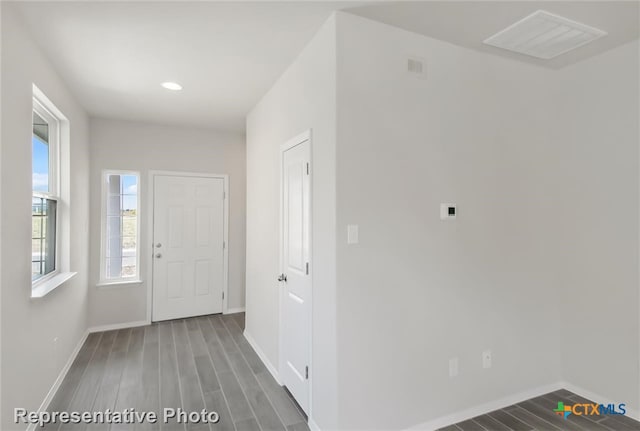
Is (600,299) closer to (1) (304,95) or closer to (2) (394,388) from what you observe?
(2) (394,388)

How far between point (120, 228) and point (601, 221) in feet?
17.1

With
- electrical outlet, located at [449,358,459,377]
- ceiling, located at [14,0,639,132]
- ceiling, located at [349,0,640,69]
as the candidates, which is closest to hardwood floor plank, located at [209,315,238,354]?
electrical outlet, located at [449,358,459,377]

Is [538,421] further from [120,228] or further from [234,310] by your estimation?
[120,228]

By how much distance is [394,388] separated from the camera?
84.6 inches

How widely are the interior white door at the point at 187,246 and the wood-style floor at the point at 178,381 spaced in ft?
2.08

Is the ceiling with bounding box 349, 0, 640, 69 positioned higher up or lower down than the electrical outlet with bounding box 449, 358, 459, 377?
higher up

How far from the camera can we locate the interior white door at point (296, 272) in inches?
95.3

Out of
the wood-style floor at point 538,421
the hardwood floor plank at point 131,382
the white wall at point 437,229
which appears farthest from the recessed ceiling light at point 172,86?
the wood-style floor at point 538,421

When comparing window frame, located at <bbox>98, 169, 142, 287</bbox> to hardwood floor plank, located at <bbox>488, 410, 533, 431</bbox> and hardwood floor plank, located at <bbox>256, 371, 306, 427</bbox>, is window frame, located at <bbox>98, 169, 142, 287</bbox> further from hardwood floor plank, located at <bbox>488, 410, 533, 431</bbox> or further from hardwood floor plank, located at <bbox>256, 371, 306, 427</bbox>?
hardwood floor plank, located at <bbox>488, 410, 533, 431</bbox>

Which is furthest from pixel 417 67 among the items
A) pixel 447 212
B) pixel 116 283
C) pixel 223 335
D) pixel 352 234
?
pixel 116 283

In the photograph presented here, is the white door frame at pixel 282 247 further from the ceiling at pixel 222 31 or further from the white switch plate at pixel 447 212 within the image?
the white switch plate at pixel 447 212

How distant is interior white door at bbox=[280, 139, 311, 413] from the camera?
7.95ft

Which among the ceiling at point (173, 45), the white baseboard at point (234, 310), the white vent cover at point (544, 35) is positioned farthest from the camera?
the white baseboard at point (234, 310)

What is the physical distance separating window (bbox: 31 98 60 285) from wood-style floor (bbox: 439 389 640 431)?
3.34m
